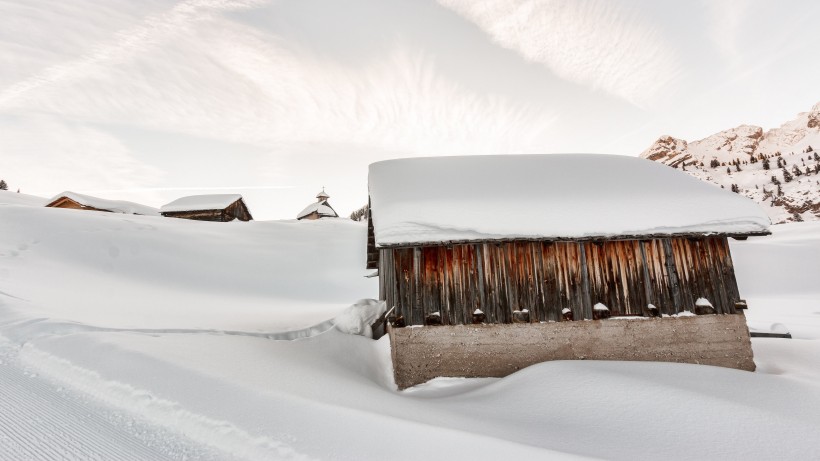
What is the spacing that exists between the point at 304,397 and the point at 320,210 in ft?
146

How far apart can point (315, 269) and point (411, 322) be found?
13333 mm

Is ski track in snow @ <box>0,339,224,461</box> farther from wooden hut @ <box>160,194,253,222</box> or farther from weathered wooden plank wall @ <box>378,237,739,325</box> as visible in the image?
wooden hut @ <box>160,194,253,222</box>

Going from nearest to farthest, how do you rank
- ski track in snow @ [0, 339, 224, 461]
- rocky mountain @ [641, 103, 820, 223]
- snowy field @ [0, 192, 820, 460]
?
ski track in snow @ [0, 339, 224, 461]
snowy field @ [0, 192, 820, 460]
rocky mountain @ [641, 103, 820, 223]

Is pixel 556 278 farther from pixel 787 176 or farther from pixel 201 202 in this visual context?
pixel 787 176

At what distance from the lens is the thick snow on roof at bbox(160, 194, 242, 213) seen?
1282 inches

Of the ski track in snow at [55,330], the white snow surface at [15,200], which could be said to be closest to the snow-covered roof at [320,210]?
the white snow surface at [15,200]

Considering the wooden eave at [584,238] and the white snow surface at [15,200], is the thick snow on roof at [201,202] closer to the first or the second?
the white snow surface at [15,200]

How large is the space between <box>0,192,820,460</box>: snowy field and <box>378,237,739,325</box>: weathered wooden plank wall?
1.29 metres

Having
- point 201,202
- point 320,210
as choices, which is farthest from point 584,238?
point 320,210

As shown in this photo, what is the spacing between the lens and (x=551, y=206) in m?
6.91

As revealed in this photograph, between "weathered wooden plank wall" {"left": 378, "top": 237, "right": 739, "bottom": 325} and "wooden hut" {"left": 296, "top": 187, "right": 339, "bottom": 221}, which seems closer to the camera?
"weathered wooden plank wall" {"left": 378, "top": 237, "right": 739, "bottom": 325}

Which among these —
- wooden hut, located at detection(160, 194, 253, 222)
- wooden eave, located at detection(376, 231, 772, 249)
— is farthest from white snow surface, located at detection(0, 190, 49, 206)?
wooden eave, located at detection(376, 231, 772, 249)

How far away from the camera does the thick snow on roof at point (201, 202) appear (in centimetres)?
3256

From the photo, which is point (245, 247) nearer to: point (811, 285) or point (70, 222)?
point (70, 222)
